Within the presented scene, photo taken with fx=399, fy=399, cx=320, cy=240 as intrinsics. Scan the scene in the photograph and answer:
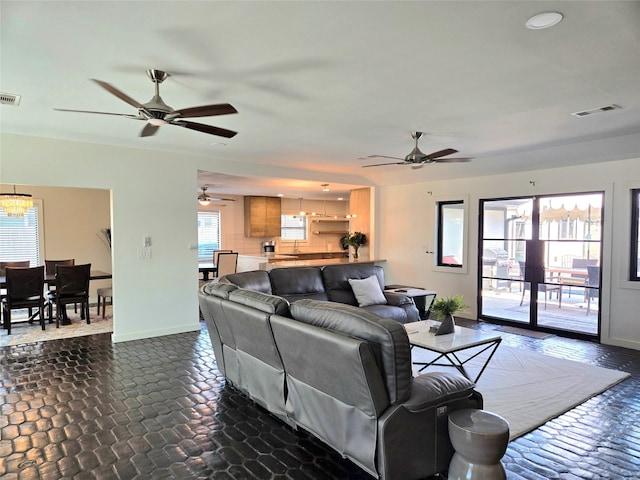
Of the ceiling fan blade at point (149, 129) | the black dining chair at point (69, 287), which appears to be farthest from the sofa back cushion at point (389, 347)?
the black dining chair at point (69, 287)

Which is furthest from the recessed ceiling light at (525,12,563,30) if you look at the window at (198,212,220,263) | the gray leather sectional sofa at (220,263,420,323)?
the window at (198,212,220,263)

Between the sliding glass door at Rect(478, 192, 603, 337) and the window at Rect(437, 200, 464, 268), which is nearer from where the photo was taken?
the sliding glass door at Rect(478, 192, 603, 337)

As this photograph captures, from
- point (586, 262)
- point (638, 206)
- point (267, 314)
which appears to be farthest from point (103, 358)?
point (638, 206)

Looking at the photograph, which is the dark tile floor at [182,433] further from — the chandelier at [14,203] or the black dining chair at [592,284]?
the chandelier at [14,203]

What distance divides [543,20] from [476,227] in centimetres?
507

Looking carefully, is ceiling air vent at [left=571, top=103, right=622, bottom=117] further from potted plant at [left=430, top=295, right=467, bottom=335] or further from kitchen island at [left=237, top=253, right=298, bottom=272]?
kitchen island at [left=237, top=253, right=298, bottom=272]

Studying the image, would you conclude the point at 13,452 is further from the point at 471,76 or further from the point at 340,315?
the point at 471,76

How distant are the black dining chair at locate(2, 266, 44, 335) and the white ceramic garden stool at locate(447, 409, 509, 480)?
6.18m

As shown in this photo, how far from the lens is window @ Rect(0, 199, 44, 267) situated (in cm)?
747

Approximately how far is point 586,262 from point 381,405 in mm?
5058

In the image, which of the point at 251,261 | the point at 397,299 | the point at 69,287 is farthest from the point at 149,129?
the point at 251,261

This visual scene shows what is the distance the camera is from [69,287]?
20.6ft

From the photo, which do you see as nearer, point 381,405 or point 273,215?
point 381,405

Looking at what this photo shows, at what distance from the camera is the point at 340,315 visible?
95.1 inches
